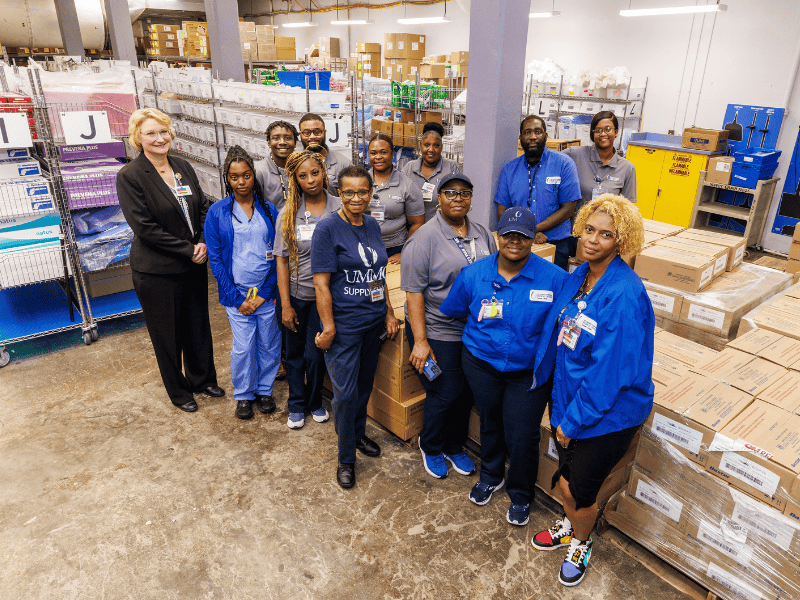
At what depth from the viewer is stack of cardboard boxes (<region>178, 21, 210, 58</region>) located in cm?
1238

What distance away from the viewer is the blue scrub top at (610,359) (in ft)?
6.29

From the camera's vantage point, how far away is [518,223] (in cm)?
220

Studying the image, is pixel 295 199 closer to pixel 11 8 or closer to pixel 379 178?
pixel 379 178

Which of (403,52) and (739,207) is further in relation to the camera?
(403,52)

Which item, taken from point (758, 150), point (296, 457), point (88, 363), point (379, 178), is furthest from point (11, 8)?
point (758, 150)

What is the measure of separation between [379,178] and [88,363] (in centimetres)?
276

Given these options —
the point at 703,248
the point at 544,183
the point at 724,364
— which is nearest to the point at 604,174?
the point at 544,183

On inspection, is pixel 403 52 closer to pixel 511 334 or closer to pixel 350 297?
pixel 350 297

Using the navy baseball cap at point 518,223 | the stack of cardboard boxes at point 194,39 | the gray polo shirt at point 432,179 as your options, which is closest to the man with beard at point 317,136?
the gray polo shirt at point 432,179

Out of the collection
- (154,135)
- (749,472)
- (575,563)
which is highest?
(154,135)

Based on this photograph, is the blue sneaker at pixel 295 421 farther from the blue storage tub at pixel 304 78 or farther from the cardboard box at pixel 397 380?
the blue storage tub at pixel 304 78

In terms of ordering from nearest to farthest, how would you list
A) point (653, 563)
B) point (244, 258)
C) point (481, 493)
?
point (653, 563), point (481, 493), point (244, 258)

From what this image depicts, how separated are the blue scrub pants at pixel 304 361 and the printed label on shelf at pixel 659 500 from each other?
181 centimetres

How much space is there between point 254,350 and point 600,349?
2289 millimetres
